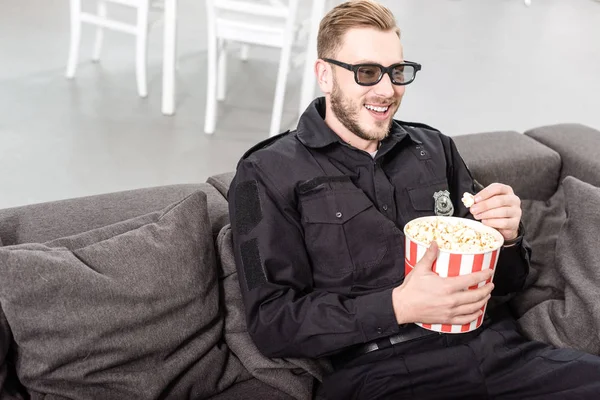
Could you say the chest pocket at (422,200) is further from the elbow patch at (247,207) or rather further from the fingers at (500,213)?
the elbow patch at (247,207)

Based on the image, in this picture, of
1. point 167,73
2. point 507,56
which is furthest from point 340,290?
point 507,56

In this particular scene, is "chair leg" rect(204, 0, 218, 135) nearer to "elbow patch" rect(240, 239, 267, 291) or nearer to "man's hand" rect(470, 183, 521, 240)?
"elbow patch" rect(240, 239, 267, 291)

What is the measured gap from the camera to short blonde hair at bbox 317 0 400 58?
1952 millimetres

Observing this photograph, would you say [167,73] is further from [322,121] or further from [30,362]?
[30,362]

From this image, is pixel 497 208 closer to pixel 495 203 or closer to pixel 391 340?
pixel 495 203

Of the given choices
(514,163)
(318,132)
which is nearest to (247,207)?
(318,132)

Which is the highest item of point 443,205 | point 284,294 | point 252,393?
point 443,205

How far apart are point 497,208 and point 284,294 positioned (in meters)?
0.53

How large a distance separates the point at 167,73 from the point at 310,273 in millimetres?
2754

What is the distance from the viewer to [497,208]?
1.74 meters

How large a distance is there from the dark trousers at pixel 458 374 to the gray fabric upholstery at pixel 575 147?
915 mm

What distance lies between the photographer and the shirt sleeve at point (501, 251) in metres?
1.92

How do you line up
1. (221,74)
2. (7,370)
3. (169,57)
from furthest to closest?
1. (221,74)
2. (169,57)
3. (7,370)

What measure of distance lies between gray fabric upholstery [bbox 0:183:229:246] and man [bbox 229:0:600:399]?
11.1 inches
